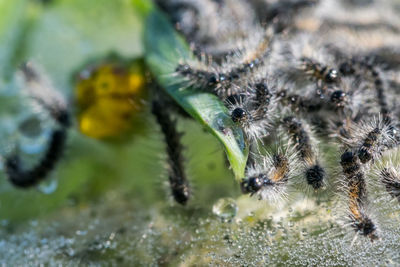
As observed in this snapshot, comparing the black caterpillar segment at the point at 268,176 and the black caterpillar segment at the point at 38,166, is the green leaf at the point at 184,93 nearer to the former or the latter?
the black caterpillar segment at the point at 268,176

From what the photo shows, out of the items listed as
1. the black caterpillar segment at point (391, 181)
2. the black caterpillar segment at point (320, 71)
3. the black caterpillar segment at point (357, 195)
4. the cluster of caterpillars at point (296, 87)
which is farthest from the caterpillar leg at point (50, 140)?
the black caterpillar segment at point (391, 181)

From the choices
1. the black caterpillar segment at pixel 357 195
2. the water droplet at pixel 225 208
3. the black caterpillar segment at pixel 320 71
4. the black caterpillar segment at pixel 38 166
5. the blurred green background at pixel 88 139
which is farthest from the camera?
the black caterpillar segment at pixel 38 166

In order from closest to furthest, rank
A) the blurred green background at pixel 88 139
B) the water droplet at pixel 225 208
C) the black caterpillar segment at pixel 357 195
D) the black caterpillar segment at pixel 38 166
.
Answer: the black caterpillar segment at pixel 357 195 → the water droplet at pixel 225 208 → the blurred green background at pixel 88 139 → the black caterpillar segment at pixel 38 166

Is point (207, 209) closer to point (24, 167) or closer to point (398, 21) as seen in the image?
point (24, 167)

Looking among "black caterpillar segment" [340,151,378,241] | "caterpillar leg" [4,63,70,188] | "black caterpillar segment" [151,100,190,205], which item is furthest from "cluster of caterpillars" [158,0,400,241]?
"caterpillar leg" [4,63,70,188]

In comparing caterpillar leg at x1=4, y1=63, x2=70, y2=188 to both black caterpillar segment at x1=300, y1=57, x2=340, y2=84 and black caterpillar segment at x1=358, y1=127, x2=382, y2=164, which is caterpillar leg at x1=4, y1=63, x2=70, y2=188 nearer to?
black caterpillar segment at x1=300, y1=57, x2=340, y2=84

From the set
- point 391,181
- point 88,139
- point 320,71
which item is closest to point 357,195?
point 391,181

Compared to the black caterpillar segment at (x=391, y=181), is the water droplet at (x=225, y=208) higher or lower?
lower
